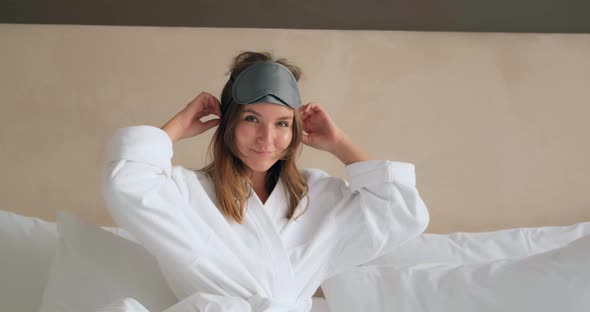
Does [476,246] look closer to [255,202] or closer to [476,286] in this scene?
[476,286]

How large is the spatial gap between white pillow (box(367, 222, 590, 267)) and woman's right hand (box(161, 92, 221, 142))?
65 centimetres

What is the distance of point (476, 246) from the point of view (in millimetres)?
2074

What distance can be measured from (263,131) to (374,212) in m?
0.36

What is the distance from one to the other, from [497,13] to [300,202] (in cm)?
100

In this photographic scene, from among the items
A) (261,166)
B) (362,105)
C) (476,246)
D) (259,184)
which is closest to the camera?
(261,166)

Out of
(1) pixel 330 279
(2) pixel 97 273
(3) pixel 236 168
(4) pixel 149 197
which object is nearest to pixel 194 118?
(3) pixel 236 168

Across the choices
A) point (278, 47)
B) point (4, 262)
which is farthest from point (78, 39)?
point (4, 262)

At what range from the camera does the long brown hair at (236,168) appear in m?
1.72

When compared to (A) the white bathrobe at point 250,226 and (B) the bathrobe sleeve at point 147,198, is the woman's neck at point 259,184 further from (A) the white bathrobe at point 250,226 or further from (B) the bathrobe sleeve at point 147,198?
(B) the bathrobe sleeve at point 147,198

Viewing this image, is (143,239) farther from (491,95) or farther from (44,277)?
(491,95)

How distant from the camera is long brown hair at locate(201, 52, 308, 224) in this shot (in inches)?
67.9

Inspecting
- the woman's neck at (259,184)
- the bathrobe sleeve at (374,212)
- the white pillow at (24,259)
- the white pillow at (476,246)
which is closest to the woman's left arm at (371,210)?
the bathrobe sleeve at (374,212)

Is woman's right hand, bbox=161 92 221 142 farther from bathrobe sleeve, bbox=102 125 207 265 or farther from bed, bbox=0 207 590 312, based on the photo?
bed, bbox=0 207 590 312

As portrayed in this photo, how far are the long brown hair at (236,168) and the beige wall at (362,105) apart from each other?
55 cm
